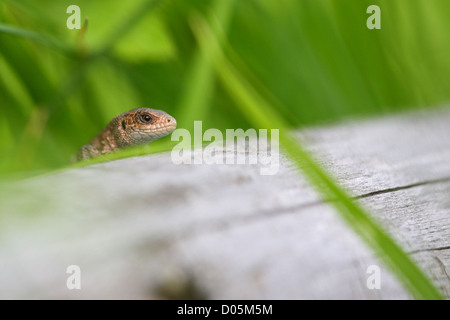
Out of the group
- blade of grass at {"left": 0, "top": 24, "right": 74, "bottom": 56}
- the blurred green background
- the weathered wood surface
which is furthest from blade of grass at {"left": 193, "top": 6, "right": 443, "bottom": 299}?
blade of grass at {"left": 0, "top": 24, "right": 74, "bottom": 56}

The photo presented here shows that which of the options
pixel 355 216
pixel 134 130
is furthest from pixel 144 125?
pixel 355 216

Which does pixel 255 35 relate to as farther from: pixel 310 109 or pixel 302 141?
pixel 302 141

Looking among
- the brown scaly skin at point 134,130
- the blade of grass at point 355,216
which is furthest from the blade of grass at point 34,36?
the blade of grass at point 355,216

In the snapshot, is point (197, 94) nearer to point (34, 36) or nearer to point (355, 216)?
point (34, 36)

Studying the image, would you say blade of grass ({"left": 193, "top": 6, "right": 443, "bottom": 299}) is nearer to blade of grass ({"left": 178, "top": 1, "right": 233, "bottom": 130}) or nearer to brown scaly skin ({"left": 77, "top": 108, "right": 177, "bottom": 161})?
blade of grass ({"left": 178, "top": 1, "right": 233, "bottom": 130})

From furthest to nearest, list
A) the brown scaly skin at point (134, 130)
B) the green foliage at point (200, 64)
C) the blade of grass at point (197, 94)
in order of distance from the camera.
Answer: the green foliage at point (200, 64) < the brown scaly skin at point (134, 130) < the blade of grass at point (197, 94)

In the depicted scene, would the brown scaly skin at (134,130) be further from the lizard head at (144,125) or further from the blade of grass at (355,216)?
the blade of grass at (355,216)
